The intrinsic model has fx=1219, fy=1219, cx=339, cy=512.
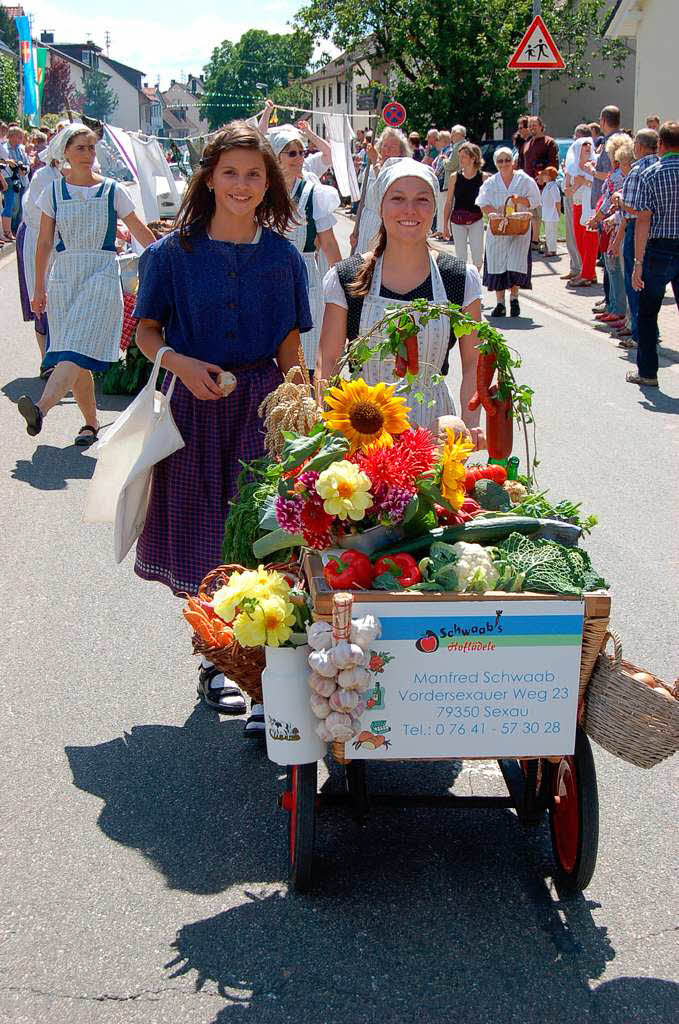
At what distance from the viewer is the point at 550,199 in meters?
20.1

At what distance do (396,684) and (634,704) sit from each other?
0.59m

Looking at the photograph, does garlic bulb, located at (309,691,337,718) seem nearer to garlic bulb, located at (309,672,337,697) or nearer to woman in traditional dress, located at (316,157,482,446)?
garlic bulb, located at (309,672,337,697)

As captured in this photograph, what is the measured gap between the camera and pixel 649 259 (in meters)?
10.4

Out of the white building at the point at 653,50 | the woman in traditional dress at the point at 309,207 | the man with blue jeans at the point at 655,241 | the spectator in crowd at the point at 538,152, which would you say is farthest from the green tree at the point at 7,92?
the woman in traditional dress at the point at 309,207

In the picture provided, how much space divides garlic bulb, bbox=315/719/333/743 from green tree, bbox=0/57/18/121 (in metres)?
52.8

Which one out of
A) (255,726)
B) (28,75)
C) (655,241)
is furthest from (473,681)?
(28,75)

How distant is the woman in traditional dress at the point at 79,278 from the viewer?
8.02 m

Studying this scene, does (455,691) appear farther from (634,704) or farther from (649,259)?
(649,259)

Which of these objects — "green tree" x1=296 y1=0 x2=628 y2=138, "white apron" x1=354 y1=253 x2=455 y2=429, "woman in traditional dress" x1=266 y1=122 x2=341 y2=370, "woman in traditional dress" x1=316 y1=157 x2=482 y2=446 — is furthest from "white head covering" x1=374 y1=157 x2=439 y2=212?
"green tree" x1=296 y1=0 x2=628 y2=138

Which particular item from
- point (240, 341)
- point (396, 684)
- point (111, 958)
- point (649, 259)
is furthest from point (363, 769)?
point (649, 259)

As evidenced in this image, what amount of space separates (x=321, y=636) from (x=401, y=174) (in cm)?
194

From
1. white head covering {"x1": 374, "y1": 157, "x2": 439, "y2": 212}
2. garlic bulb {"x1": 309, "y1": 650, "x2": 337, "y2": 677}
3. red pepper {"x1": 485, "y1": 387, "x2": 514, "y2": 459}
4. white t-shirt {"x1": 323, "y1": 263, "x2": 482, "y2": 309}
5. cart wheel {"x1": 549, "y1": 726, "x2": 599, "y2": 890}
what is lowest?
cart wheel {"x1": 549, "y1": 726, "x2": 599, "y2": 890}

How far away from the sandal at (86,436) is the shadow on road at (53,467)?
0.05 m

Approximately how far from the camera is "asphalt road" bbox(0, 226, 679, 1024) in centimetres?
301
